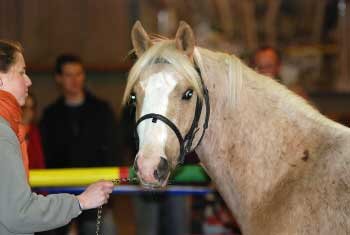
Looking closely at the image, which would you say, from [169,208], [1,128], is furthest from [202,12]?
[1,128]

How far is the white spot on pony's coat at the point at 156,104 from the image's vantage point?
315 centimetres

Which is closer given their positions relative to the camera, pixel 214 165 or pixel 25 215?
pixel 25 215

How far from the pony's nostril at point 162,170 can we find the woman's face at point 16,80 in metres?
0.68

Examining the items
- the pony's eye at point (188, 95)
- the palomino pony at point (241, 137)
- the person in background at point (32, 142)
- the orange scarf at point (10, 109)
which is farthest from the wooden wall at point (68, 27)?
the orange scarf at point (10, 109)

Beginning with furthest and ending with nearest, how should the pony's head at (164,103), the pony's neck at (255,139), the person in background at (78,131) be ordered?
the person in background at (78,131) < the pony's neck at (255,139) < the pony's head at (164,103)

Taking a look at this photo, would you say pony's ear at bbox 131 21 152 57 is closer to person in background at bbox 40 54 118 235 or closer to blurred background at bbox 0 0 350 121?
person in background at bbox 40 54 118 235

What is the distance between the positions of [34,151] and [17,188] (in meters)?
2.45

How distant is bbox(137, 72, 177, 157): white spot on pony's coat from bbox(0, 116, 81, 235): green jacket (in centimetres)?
55

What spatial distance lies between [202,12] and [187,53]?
4991mm

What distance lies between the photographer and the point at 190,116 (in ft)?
10.9

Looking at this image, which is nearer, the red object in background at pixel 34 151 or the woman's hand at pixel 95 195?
the woman's hand at pixel 95 195

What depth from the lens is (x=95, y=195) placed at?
10.1 ft

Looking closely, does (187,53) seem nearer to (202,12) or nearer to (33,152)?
(33,152)

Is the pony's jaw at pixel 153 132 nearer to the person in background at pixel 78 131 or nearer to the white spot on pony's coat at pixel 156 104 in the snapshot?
the white spot on pony's coat at pixel 156 104
